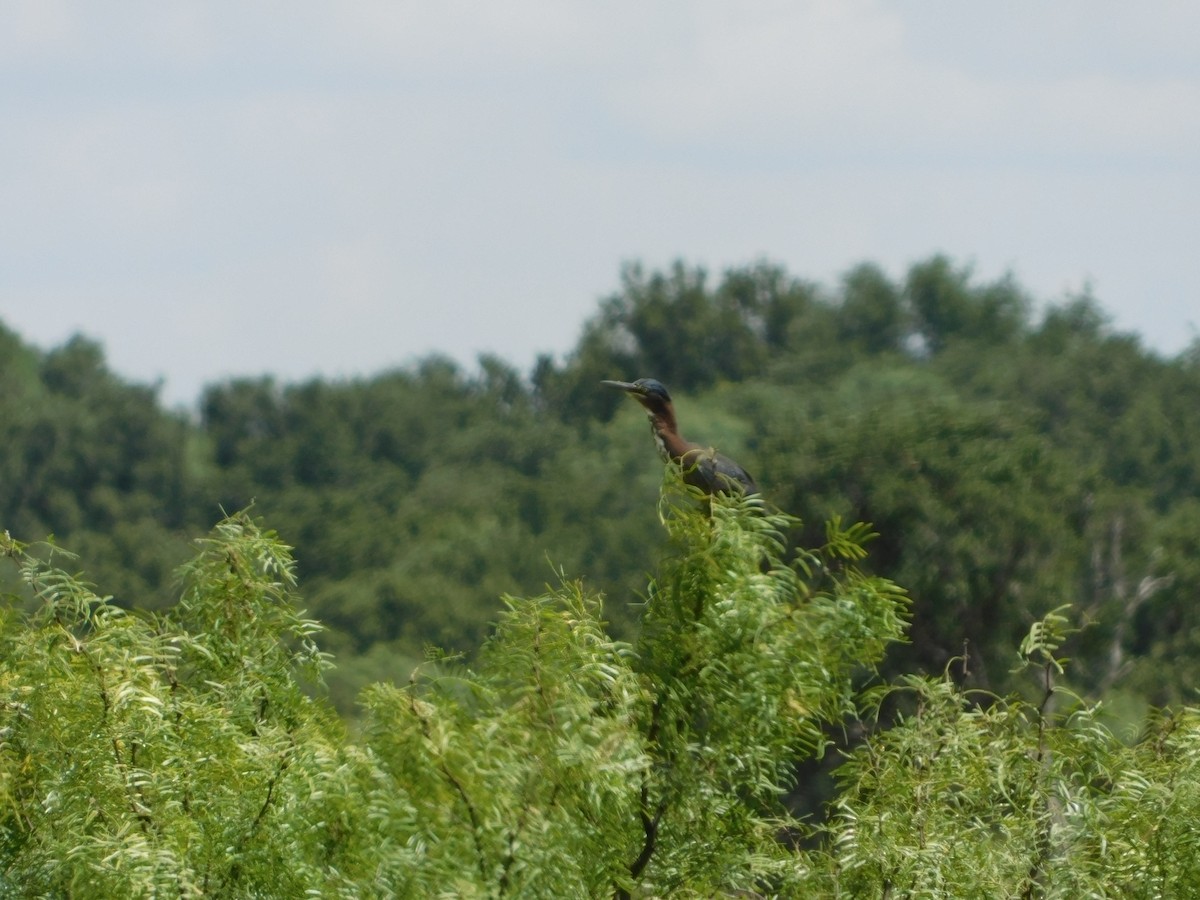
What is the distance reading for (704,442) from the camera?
49.9 meters

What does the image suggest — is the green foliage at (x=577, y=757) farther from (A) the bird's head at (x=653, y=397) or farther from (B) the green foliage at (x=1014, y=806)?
(A) the bird's head at (x=653, y=397)

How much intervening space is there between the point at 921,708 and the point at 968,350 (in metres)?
67.3

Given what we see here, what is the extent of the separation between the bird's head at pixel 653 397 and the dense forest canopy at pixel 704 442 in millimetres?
21719

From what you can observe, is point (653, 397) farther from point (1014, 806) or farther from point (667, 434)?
point (1014, 806)

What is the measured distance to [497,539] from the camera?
61719 millimetres

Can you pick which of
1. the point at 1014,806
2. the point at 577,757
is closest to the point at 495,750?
the point at 577,757

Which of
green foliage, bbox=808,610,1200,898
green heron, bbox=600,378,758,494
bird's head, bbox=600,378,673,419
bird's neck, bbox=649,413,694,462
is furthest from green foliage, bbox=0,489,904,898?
bird's head, bbox=600,378,673,419

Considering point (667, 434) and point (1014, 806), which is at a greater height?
point (667, 434)

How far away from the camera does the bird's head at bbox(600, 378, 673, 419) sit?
9922 millimetres

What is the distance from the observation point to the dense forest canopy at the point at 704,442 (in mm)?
35438

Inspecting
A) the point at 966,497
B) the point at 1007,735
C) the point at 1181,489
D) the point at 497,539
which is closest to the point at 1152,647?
the point at 966,497

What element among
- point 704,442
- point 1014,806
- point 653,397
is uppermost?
point 704,442

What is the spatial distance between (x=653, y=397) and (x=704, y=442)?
3998 centimetres

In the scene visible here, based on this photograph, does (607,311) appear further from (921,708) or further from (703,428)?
(921,708)
